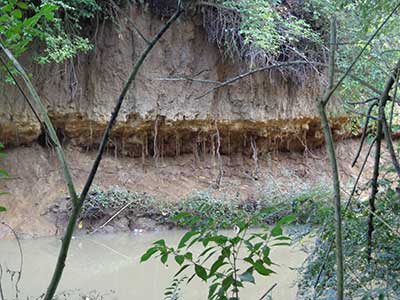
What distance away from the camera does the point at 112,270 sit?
4.38m

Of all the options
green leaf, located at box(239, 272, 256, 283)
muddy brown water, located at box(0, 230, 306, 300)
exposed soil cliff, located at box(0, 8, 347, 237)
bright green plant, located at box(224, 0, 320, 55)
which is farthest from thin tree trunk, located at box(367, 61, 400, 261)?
exposed soil cliff, located at box(0, 8, 347, 237)

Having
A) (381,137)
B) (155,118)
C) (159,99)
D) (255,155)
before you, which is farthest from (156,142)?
(381,137)

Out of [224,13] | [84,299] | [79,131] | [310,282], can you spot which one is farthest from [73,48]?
[310,282]

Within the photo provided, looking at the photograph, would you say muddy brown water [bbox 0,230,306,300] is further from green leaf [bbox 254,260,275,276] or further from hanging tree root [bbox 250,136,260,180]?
hanging tree root [bbox 250,136,260,180]

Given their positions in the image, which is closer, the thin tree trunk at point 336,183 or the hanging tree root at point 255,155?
the thin tree trunk at point 336,183

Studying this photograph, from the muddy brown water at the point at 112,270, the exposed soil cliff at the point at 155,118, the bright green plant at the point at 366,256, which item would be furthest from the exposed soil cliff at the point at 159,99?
the bright green plant at the point at 366,256

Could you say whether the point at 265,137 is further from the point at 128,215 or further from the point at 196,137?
the point at 128,215

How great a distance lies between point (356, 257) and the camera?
1276 mm

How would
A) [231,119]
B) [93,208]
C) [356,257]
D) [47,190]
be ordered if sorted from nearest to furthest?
[356,257]
[93,208]
[47,190]
[231,119]

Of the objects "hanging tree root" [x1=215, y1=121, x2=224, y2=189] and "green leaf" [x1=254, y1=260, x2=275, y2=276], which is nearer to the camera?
"green leaf" [x1=254, y1=260, x2=275, y2=276]

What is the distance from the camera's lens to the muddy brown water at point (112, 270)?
3479 millimetres

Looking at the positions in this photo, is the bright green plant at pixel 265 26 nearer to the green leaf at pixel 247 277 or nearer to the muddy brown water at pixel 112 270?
the muddy brown water at pixel 112 270

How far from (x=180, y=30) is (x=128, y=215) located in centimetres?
322

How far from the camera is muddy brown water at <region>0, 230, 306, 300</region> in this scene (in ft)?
11.4
